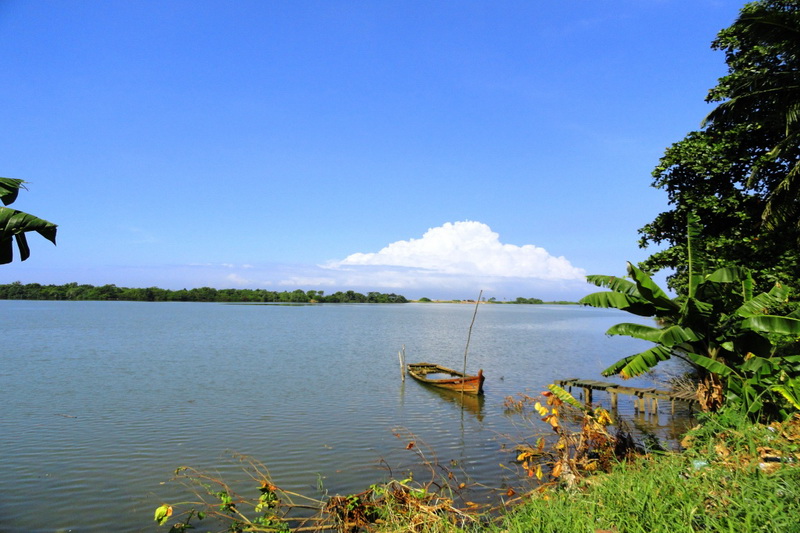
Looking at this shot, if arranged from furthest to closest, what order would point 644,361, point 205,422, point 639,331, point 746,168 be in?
point 746,168, point 205,422, point 639,331, point 644,361

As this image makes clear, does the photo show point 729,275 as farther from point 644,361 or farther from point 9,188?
point 9,188

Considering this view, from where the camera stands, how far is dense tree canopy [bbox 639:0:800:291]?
12344 millimetres

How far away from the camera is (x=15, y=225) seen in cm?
763

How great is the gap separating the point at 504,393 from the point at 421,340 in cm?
2524

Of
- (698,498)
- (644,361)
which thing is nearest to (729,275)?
(644,361)

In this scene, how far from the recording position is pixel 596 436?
28.2 ft

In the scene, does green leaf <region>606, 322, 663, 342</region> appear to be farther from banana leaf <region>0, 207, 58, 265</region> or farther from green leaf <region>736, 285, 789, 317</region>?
banana leaf <region>0, 207, 58, 265</region>

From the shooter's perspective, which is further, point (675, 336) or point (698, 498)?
point (675, 336)

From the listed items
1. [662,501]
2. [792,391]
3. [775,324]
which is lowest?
[662,501]

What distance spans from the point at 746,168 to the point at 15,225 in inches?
741

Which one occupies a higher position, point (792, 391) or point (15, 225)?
point (15, 225)

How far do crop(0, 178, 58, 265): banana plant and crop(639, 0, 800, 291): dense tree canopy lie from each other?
1476cm

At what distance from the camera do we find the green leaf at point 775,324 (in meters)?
7.84

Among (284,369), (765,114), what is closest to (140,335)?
(284,369)
